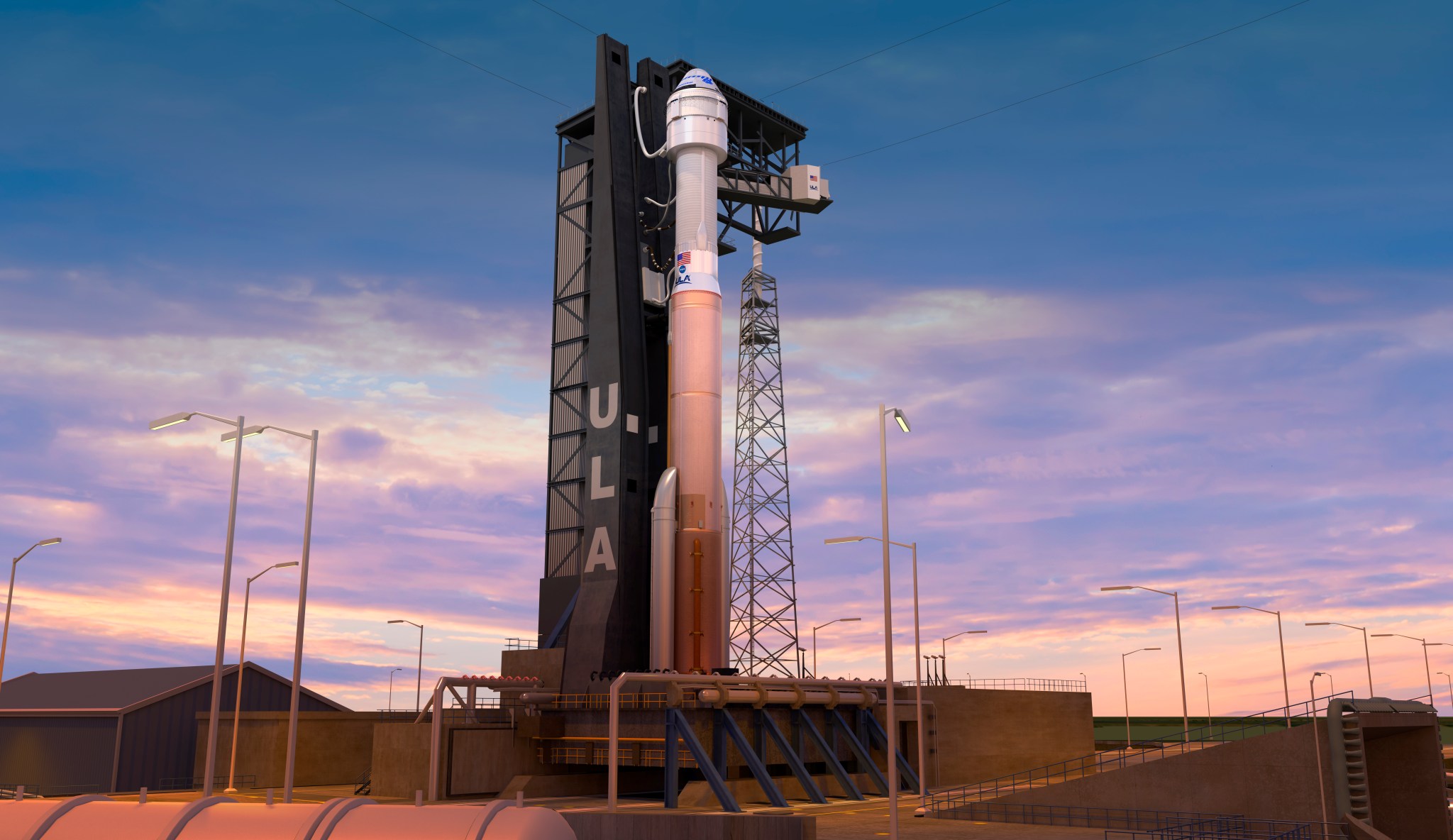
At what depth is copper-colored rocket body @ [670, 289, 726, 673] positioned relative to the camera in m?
63.9

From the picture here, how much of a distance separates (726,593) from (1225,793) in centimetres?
2749

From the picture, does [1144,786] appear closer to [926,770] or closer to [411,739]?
[926,770]

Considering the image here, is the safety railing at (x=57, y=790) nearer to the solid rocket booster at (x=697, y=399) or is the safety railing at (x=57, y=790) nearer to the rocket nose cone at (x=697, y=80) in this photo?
the solid rocket booster at (x=697, y=399)

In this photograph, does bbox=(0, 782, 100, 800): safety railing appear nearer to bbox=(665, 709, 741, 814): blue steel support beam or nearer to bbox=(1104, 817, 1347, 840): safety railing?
bbox=(665, 709, 741, 814): blue steel support beam

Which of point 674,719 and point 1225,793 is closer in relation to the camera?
point 1225,793

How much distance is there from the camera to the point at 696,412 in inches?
2596

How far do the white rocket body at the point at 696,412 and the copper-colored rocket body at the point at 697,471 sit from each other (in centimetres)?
4

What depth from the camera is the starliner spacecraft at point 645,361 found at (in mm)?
64938

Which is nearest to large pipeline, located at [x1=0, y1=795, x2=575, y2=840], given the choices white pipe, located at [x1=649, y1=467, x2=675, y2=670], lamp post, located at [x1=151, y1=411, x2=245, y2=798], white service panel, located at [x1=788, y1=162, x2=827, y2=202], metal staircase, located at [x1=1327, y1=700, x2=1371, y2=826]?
lamp post, located at [x1=151, y1=411, x2=245, y2=798]

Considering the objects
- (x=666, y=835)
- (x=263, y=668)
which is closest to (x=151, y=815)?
(x=666, y=835)

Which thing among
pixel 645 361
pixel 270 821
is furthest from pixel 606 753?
pixel 270 821

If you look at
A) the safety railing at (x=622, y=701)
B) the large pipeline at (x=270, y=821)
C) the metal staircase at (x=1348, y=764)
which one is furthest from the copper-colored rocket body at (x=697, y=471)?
the large pipeline at (x=270, y=821)

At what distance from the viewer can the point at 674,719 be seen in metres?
55.3

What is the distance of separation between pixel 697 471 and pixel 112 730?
38.9 metres
